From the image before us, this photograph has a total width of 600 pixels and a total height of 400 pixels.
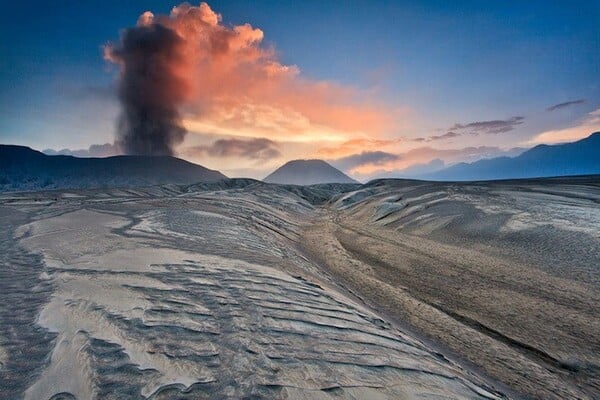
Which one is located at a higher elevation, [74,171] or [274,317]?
[74,171]

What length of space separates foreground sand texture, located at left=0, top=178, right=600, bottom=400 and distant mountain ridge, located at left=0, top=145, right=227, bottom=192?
108 metres

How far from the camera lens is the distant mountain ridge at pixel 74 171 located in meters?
113

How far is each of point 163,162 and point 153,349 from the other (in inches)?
6481

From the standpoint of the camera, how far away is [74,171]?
124812 millimetres

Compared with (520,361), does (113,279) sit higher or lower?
higher

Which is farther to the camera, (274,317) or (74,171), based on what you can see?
(74,171)

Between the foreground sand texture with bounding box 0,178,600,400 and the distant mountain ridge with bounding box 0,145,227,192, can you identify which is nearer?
the foreground sand texture with bounding box 0,178,600,400

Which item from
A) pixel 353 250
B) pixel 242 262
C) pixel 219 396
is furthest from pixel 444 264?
pixel 219 396

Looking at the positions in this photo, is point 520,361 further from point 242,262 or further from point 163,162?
point 163,162

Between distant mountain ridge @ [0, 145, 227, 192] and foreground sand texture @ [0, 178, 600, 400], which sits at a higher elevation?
distant mountain ridge @ [0, 145, 227, 192]

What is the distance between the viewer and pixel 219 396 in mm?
2650

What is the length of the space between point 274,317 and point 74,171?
15188cm

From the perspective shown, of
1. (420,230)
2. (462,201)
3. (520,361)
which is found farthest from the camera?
(462,201)

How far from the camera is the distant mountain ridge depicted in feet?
372
